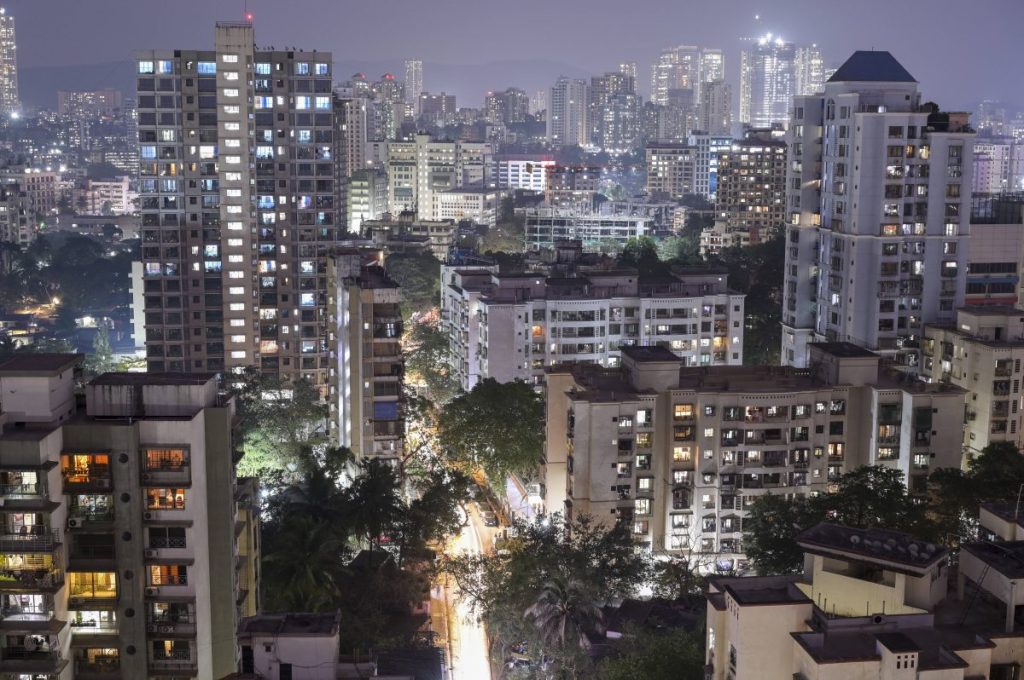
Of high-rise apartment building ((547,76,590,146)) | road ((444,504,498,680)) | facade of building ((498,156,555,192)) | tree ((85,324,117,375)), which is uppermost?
high-rise apartment building ((547,76,590,146))

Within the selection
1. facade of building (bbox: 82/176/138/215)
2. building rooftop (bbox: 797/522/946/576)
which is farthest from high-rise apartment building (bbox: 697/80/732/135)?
building rooftop (bbox: 797/522/946/576)

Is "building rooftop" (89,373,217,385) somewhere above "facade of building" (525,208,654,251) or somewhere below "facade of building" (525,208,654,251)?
above

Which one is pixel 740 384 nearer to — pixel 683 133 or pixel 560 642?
pixel 560 642

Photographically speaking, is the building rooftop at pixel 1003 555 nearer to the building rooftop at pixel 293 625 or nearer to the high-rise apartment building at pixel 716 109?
the building rooftop at pixel 293 625

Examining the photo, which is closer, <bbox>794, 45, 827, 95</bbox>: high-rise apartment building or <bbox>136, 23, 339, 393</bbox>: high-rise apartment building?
<bbox>136, 23, 339, 393</bbox>: high-rise apartment building

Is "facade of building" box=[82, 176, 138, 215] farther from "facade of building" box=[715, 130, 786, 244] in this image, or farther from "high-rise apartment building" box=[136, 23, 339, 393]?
"high-rise apartment building" box=[136, 23, 339, 393]

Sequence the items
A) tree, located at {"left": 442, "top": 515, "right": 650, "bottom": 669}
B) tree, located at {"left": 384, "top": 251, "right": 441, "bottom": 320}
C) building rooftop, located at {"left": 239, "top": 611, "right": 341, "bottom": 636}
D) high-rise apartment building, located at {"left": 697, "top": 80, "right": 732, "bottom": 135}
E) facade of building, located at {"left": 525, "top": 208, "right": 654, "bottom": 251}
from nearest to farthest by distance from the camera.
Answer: building rooftop, located at {"left": 239, "top": 611, "right": 341, "bottom": 636}
tree, located at {"left": 442, "top": 515, "right": 650, "bottom": 669}
tree, located at {"left": 384, "top": 251, "right": 441, "bottom": 320}
facade of building, located at {"left": 525, "top": 208, "right": 654, "bottom": 251}
high-rise apartment building, located at {"left": 697, "top": 80, "right": 732, "bottom": 135}

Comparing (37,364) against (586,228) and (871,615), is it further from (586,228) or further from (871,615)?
(586,228)

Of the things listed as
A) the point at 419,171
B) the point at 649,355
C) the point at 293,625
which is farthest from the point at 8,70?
the point at 293,625
